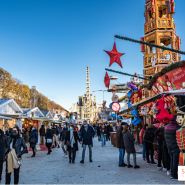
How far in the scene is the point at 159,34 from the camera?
16.2m

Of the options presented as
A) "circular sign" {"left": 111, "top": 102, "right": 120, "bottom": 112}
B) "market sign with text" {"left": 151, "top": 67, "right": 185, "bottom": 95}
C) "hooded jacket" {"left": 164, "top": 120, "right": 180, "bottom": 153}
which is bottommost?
"hooded jacket" {"left": 164, "top": 120, "right": 180, "bottom": 153}

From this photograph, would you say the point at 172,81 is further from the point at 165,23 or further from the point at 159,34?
the point at 165,23

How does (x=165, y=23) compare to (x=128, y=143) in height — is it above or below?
above

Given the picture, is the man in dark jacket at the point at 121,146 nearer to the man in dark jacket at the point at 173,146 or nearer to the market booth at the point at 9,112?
the man in dark jacket at the point at 173,146

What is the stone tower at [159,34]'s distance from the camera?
15.8 meters

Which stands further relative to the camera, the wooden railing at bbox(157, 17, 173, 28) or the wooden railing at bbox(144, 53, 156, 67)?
the wooden railing at bbox(144, 53, 156, 67)

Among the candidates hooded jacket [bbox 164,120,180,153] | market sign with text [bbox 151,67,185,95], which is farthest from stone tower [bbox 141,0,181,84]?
hooded jacket [bbox 164,120,180,153]

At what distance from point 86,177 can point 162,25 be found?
45.9 ft

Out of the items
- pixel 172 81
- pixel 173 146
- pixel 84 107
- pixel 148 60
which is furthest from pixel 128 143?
pixel 84 107

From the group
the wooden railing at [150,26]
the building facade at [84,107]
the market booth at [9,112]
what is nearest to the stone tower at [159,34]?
the wooden railing at [150,26]

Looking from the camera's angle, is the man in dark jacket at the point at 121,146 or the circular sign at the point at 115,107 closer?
the man in dark jacket at the point at 121,146

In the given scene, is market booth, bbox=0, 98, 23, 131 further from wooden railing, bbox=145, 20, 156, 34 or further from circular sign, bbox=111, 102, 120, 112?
wooden railing, bbox=145, 20, 156, 34

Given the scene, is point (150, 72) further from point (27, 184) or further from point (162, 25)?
point (27, 184)

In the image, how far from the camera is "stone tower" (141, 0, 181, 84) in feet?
52.0
